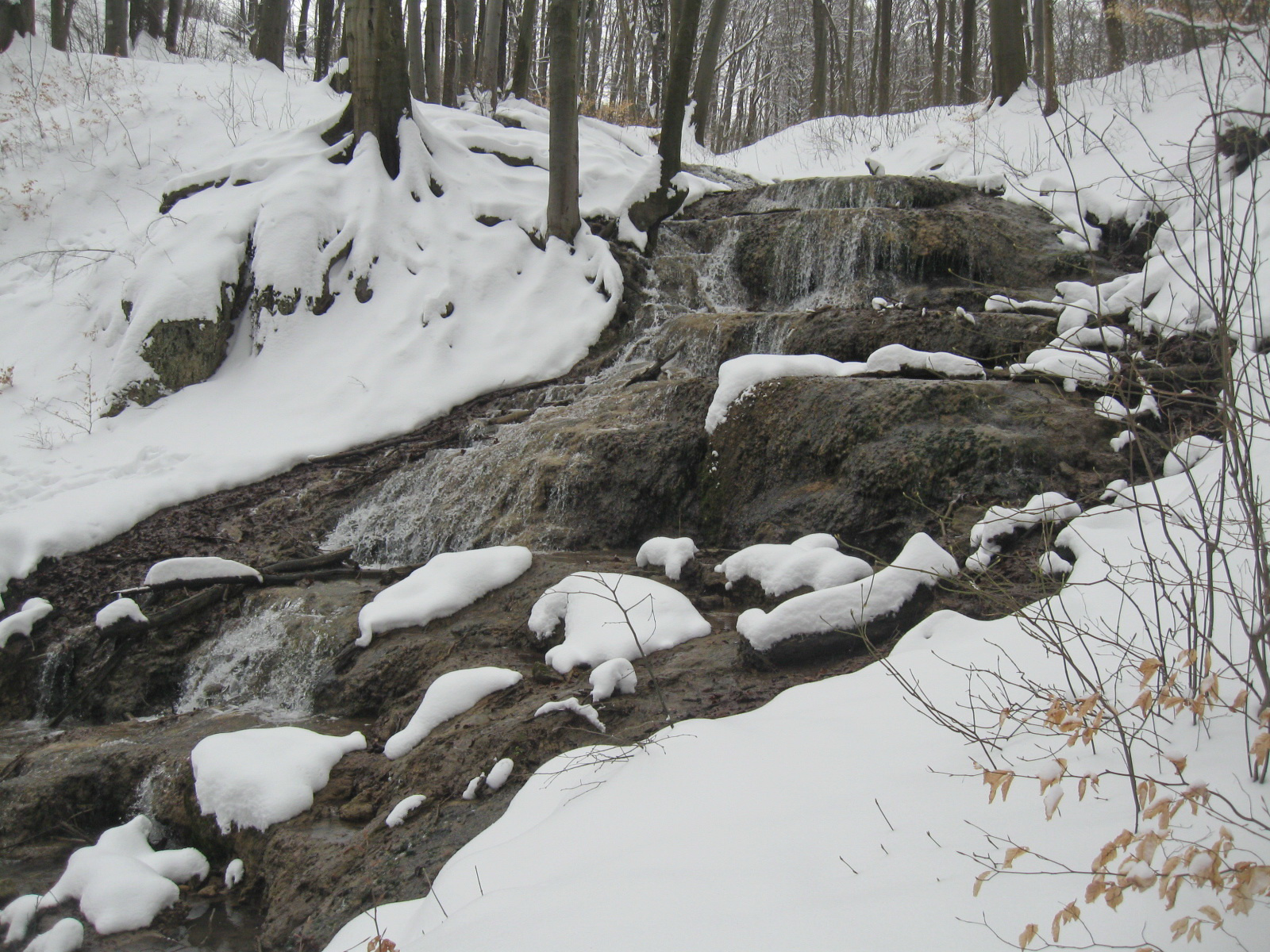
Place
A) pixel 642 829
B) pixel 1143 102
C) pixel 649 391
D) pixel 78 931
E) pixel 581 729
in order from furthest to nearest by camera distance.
A: pixel 1143 102 < pixel 649 391 < pixel 581 729 < pixel 78 931 < pixel 642 829

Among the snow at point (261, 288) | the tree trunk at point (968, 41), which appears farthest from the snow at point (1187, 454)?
the tree trunk at point (968, 41)

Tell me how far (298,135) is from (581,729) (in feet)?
30.8

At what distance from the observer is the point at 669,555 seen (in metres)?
4.89

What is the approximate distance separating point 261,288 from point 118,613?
4.60 metres

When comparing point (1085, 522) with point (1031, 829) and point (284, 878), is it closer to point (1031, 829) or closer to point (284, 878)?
point (1031, 829)

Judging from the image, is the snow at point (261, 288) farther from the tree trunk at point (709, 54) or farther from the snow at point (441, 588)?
the tree trunk at point (709, 54)

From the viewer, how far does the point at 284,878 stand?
3.05 metres

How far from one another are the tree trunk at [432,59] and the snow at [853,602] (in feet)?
46.8

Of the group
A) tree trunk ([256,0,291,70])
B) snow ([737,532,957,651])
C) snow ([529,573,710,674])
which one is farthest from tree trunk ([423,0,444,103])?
snow ([737,532,957,651])

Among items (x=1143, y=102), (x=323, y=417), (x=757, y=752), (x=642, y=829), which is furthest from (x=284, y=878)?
(x=1143, y=102)

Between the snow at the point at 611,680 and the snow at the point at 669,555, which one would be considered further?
the snow at the point at 669,555

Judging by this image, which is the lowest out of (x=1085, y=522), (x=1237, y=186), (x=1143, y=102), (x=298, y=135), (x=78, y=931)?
(x=78, y=931)

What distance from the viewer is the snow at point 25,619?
5.25 metres

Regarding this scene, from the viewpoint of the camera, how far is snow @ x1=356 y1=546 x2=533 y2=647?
15.3ft
